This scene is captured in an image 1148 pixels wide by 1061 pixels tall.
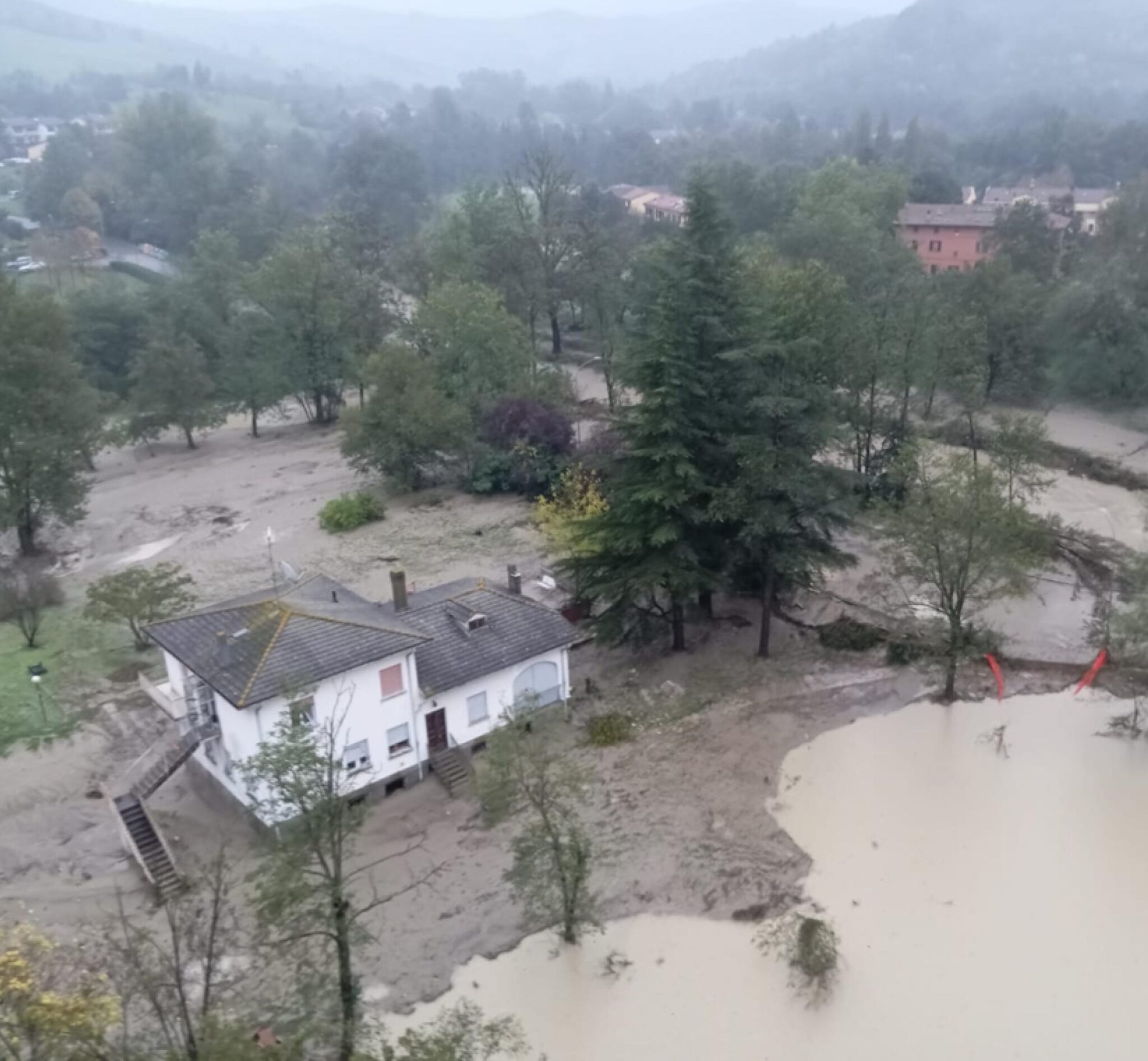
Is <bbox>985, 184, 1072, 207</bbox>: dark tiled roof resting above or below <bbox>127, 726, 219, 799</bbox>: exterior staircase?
above

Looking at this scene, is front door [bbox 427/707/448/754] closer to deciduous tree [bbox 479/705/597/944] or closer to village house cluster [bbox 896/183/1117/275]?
deciduous tree [bbox 479/705/597/944]

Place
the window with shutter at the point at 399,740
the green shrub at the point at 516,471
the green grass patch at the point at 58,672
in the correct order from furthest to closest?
1. the green shrub at the point at 516,471
2. the green grass patch at the point at 58,672
3. the window with shutter at the point at 399,740

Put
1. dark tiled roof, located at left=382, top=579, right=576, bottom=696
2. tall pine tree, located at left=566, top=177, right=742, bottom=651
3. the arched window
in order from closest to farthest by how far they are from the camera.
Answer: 1. dark tiled roof, located at left=382, top=579, right=576, bottom=696
2. the arched window
3. tall pine tree, located at left=566, top=177, right=742, bottom=651

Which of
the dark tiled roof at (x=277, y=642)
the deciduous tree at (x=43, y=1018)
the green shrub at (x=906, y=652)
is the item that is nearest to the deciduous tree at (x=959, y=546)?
the green shrub at (x=906, y=652)

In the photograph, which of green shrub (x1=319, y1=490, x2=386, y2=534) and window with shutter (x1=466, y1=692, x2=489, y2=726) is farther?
green shrub (x1=319, y1=490, x2=386, y2=534)

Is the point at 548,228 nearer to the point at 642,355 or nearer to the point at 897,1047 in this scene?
the point at 642,355

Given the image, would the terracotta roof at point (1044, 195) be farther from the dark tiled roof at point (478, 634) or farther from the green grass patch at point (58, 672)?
the green grass patch at point (58, 672)

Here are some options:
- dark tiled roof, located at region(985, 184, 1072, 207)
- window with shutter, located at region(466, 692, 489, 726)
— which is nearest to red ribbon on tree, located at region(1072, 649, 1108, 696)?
window with shutter, located at region(466, 692, 489, 726)
